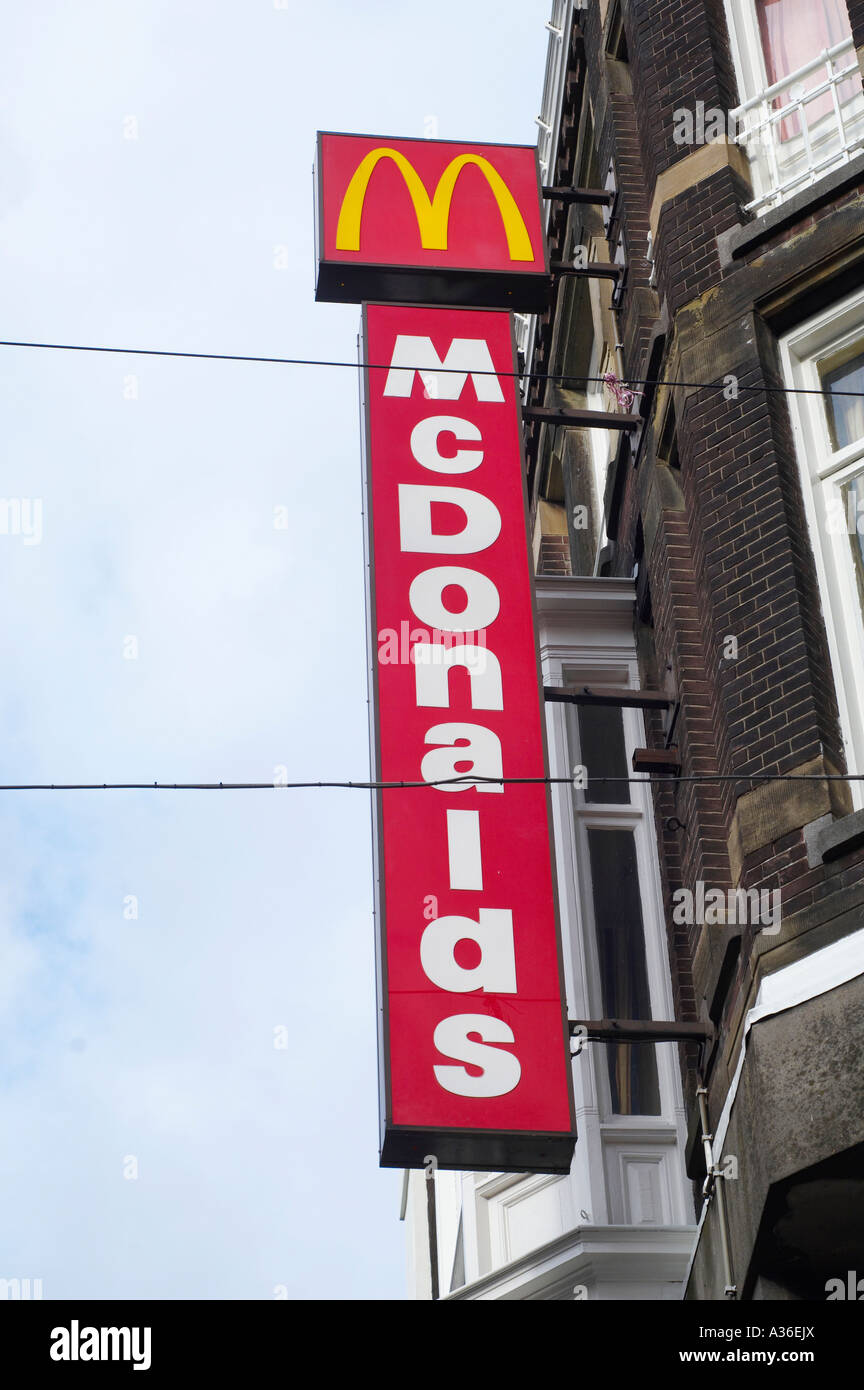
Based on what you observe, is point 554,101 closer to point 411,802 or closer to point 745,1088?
point 411,802

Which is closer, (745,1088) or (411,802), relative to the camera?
(745,1088)

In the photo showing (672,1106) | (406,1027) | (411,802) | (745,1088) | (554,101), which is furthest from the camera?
(554,101)

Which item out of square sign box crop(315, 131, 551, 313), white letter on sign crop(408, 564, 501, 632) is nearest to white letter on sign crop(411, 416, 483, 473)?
white letter on sign crop(408, 564, 501, 632)

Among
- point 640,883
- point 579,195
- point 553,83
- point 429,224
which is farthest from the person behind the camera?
point 553,83

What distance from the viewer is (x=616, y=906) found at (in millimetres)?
14141

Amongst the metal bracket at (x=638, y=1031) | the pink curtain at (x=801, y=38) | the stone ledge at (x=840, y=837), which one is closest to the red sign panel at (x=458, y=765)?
the metal bracket at (x=638, y=1031)

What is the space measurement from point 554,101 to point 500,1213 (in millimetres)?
10109

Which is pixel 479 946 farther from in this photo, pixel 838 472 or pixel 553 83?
pixel 553 83

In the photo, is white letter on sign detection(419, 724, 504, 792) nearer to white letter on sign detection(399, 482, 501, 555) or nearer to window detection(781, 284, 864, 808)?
white letter on sign detection(399, 482, 501, 555)

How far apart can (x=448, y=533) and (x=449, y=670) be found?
1082 millimetres

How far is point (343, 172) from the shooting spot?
1513 centimetres

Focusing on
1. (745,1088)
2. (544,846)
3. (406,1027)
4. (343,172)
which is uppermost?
(343,172)

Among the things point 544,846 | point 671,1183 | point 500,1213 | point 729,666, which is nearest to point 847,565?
point 729,666

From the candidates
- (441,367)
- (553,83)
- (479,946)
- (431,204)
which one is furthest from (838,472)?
(553,83)
